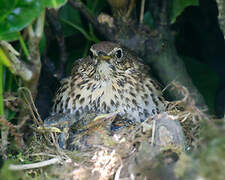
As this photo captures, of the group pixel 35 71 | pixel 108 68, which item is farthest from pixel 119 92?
pixel 35 71

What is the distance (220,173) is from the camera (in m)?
2.24

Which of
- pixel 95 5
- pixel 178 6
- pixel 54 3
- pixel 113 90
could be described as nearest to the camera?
pixel 54 3

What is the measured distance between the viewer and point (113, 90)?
3857 mm

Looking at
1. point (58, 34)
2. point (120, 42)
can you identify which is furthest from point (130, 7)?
point (58, 34)

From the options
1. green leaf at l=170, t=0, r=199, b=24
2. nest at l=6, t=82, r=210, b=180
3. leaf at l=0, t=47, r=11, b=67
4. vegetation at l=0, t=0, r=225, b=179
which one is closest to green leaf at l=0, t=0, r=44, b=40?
vegetation at l=0, t=0, r=225, b=179

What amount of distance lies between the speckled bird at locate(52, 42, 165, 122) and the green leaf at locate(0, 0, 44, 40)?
33.5 inches

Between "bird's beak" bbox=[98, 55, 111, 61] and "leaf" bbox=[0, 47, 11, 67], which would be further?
"bird's beak" bbox=[98, 55, 111, 61]

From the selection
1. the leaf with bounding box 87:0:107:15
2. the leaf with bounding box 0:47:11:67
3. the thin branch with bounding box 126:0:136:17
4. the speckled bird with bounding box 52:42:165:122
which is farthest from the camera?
the leaf with bounding box 87:0:107:15

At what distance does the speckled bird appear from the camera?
379cm

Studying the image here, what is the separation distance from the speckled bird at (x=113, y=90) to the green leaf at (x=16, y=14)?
2.79ft

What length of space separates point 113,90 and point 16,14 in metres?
1.18

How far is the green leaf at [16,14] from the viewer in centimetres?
287

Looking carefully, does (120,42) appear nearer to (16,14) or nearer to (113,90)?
(113,90)

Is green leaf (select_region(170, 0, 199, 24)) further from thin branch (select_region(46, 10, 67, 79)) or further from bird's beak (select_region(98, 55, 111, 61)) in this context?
thin branch (select_region(46, 10, 67, 79))
